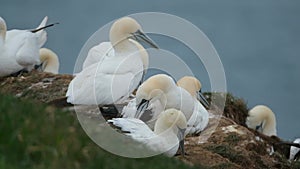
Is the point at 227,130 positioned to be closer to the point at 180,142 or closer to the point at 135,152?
the point at 180,142

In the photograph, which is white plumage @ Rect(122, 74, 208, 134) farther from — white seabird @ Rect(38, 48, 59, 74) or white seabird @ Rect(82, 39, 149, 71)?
white seabird @ Rect(38, 48, 59, 74)

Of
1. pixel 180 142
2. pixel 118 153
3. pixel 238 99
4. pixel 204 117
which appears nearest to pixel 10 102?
pixel 118 153

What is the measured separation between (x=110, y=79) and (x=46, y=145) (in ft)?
24.3

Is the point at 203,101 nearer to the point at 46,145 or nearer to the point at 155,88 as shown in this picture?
the point at 155,88

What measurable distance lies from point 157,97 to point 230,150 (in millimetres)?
1542

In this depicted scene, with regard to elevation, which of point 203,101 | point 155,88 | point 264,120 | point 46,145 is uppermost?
point 46,145

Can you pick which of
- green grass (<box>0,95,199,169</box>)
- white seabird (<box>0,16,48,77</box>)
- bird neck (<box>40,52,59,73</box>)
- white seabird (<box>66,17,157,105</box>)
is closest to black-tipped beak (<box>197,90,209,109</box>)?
white seabird (<box>66,17,157,105</box>)

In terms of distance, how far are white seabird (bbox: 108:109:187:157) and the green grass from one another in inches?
146

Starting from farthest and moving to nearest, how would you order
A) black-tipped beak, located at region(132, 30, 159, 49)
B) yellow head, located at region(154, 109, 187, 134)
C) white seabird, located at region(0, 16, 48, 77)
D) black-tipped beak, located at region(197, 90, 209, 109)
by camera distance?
1. black-tipped beak, located at region(197, 90, 209, 109)
2. white seabird, located at region(0, 16, 48, 77)
3. black-tipped beak, located at region(132, 30, 159, 49)
4. yellow head, located at region(154, 109, 187, 134)

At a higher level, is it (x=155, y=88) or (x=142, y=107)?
(x=155, y=88)

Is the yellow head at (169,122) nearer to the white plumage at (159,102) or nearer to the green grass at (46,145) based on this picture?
the white plumage at (159,102)

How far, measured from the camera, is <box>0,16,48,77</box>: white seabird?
730 inches

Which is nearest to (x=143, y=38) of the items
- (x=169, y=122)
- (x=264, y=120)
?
(x=169, y=122)

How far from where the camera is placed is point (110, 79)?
14.8 metres
